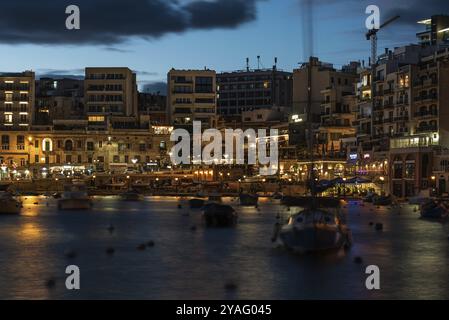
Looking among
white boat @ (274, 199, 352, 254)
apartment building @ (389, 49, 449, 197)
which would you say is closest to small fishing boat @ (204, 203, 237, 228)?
white boat @ (274, 199, 352, 254)

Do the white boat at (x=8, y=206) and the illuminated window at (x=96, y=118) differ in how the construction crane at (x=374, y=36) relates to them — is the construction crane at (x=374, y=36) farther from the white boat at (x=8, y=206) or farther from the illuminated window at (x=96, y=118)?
the white boat at (x=8, y=206)

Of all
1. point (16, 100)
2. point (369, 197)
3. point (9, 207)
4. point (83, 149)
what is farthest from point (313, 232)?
point (16, 100)

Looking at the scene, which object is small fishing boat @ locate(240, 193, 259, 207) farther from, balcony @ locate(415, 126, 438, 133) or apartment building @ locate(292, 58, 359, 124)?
apartment building @ locate(292, 58, 359, 124)

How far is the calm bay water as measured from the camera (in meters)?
47.2

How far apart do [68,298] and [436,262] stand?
28.1m

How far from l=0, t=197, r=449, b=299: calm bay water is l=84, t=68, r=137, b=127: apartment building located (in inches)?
3898

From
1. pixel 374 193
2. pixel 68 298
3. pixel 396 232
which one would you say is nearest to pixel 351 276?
pixel 68 298

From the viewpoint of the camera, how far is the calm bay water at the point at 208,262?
→ 4722 centimetres

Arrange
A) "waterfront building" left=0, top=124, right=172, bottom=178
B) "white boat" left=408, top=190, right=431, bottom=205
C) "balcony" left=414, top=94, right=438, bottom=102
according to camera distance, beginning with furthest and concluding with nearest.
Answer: "waterfront building" left=0, top=124, right=172, bottom=178 → "balcony" left=414, top=94, right=438, bottom=102 → "white boat" left=408, top=190, right=431, bottom=205

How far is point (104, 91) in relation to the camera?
638 ft

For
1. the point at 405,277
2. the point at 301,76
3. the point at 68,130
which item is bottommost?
the point at 405,277
